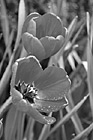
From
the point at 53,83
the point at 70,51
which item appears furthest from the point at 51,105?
Result: the point at 70,51

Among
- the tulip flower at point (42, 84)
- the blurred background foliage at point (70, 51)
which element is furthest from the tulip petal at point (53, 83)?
the blurred background foliage at point (70, 51)

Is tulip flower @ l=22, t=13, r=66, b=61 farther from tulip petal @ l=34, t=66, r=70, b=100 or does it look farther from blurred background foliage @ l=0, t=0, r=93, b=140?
blurred background foliage @ l=0, t=0, r=93, b=140

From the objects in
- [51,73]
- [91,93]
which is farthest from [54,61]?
[51,73]

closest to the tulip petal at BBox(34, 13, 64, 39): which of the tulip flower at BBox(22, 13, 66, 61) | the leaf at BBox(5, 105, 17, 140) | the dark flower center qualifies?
the tulip flower at BBox(22, 13, 66, 61)

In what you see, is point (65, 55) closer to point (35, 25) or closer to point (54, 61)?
point (54, 61)

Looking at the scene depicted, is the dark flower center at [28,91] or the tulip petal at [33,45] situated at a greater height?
the tulip petal at [33,45]

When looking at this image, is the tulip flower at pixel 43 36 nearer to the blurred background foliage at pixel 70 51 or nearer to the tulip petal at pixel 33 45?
the tulip petal at pixel 33 45
